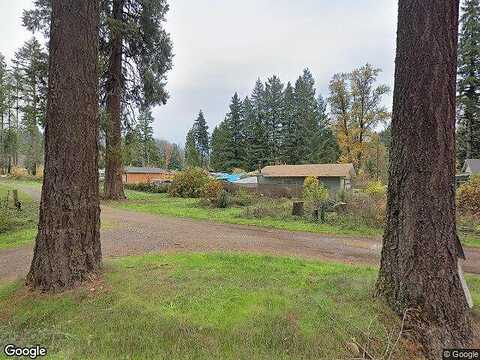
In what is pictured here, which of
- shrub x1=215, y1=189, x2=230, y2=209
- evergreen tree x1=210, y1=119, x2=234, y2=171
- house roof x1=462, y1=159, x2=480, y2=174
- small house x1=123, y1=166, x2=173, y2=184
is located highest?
evergreen tree x1=210, y1=119, x2=234, y2=171

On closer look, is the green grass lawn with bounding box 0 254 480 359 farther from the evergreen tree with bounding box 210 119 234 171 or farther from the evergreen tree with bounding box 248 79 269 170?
the evergreen tree with bounding box 210 119 234 171

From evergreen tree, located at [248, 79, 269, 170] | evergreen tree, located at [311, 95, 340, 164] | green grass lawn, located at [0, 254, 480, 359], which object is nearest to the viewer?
green grass lawn, located at [0, 254, 480, 359]

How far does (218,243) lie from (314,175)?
76.0 ft

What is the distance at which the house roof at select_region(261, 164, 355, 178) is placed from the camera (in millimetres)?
29203

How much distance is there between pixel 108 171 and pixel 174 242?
13484mm

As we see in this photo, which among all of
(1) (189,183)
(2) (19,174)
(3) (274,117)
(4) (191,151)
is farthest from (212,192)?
(2) (19,174)

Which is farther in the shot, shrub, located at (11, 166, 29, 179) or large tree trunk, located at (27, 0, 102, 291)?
shrub, located at (11, 166, 29, 179)

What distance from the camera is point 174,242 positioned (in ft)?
25.4

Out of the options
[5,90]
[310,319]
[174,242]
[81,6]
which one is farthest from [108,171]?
[5,90]

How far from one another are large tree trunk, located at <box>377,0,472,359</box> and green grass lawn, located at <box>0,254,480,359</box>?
0.40m

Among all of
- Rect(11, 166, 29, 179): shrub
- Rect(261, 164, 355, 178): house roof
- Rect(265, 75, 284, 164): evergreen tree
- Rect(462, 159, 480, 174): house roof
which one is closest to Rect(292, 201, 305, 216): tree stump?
Rect(261, 164, 355, 178): house roof

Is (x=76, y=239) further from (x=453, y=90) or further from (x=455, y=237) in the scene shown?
(x=453, y=90)

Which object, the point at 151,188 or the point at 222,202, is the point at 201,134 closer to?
the point at 151,188

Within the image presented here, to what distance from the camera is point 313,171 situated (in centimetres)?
3039
